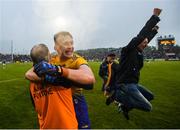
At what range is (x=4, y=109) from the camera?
47.8 ft

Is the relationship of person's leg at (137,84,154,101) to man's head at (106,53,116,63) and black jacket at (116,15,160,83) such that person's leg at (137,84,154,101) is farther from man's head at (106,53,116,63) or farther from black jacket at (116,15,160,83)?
man's head at (106,53,116,63)

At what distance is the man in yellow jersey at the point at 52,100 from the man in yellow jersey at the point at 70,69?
27 cm

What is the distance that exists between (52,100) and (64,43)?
70cm

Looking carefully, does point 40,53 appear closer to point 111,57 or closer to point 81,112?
point 81,112

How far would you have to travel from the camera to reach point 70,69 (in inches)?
171

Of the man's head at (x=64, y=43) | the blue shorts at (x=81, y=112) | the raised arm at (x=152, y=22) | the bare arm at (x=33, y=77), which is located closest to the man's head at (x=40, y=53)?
the bare arm at (x=33, y=77)

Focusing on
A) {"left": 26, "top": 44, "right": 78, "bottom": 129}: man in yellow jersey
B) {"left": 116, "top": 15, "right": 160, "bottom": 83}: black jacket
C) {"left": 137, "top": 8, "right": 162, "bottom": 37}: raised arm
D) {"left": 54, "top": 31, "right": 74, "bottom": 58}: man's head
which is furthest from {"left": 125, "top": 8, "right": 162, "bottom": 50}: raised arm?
{"left": 26, "top": 44, "right": 78, "bottom": 129}: man in yellow jersey

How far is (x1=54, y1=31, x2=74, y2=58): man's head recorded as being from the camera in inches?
187

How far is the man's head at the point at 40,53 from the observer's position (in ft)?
14.8

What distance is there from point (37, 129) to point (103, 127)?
185cm

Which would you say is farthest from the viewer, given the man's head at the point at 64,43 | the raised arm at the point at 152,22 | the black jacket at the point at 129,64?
the black jacket at the point at 129,64

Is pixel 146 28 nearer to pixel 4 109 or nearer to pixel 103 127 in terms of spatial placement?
pixel 103 127

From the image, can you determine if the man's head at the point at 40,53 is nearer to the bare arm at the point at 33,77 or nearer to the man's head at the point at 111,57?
the bare arm at the point at 33,77

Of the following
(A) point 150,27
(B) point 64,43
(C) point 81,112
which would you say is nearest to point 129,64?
(A) point 150,27
